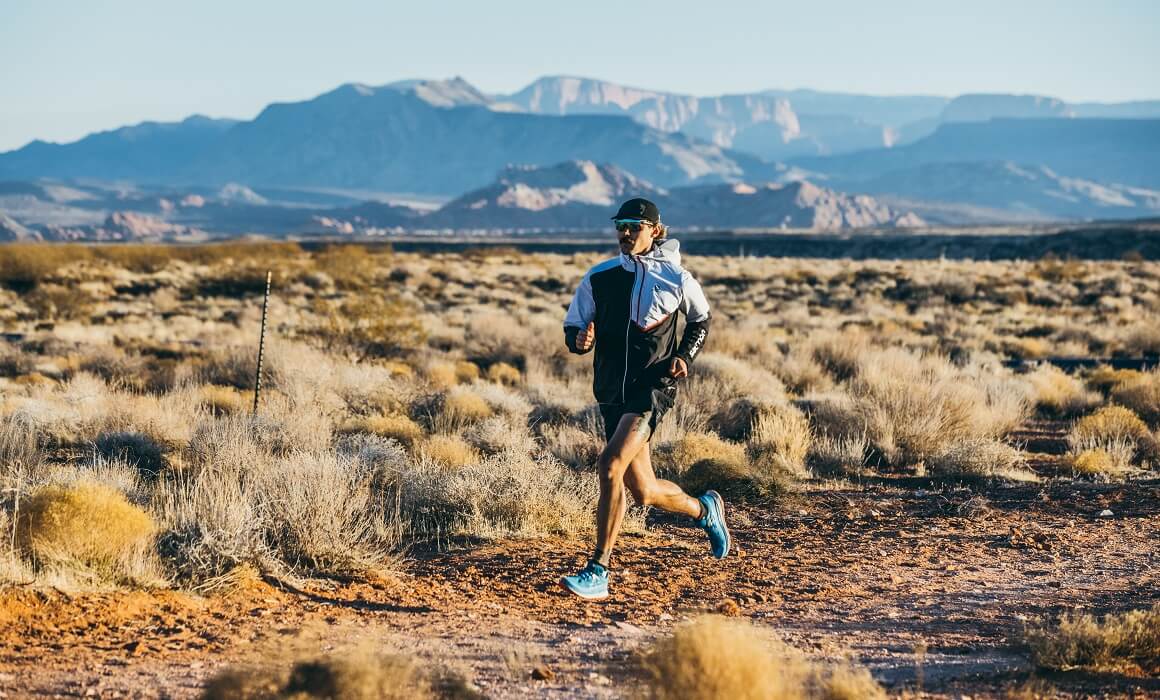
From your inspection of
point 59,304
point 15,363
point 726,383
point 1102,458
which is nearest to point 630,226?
point 1102,458

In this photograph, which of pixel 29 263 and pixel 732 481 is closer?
pixel 732 481

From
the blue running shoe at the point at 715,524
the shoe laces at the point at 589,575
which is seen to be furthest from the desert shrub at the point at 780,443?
the shoe laces at the point at 589,575

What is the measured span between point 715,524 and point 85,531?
354cm

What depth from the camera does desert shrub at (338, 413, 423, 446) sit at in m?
10.5

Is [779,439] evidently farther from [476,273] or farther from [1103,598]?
[476,273]

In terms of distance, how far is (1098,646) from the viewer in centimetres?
485

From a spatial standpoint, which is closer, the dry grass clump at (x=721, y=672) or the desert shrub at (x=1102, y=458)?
the dry grass clump at (x=721, y=672)

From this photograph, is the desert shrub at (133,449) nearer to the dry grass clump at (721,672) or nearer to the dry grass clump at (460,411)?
the dry grass clump at (460,411)

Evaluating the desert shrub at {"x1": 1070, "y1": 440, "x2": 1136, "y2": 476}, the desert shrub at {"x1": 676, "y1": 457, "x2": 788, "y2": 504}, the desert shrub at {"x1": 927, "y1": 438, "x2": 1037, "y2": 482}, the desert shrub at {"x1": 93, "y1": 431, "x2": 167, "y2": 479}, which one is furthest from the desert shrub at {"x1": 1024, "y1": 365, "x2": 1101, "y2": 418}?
the desert shrub at {"x1": 93, "y1": 431, "x2": 167, "y2": 479}

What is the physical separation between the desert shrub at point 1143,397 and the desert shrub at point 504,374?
25.1 feet

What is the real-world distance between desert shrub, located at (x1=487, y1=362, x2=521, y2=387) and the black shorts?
9.27 metres

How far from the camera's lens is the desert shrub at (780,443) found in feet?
31.6

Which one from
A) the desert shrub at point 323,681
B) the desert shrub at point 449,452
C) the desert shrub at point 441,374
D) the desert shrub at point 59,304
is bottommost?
the desert shrub at point 59,304

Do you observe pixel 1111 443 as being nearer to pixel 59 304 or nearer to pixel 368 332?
pixel 368 332
